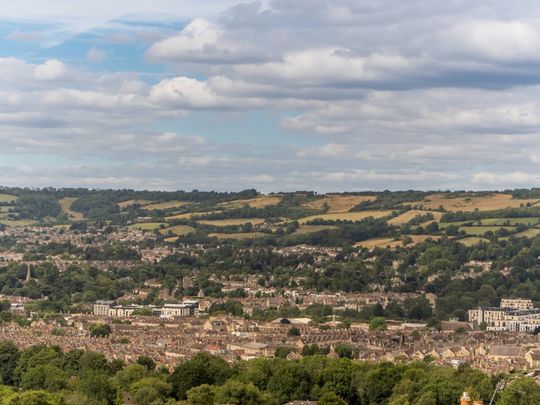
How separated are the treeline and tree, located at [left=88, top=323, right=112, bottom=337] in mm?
31732

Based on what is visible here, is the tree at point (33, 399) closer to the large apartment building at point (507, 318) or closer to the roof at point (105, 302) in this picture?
the large apartment building at point (507, 318)

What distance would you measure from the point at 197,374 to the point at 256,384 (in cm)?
352

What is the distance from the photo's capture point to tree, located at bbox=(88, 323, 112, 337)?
121062 millimetres

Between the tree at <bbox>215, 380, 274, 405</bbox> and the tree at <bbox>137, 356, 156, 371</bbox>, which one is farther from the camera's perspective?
the tree at <bbox>137, 356, 156, 371</bbox>

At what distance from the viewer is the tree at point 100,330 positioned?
12106cm

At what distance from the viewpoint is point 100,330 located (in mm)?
122062

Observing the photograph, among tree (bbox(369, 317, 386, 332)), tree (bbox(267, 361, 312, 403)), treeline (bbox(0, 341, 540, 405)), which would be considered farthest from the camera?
tree (bbox(369, 317, 386, 332))

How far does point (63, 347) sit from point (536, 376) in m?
36.6

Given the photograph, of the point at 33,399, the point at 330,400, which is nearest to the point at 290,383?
the point at 330,400

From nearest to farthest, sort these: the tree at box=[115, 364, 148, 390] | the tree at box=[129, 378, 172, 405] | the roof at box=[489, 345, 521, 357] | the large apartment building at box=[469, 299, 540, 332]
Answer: the tree at box=[129, 378, 172, 405] → the tree at box=[115, 364, 148, 390] → the roof at box=[489, 345, 521, 357] → the large apartment building at box=[469, 299, 540, 332]

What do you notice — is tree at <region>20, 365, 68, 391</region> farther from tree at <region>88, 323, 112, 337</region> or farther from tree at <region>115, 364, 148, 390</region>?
tree at <region>88, 323, 112, 337</region>

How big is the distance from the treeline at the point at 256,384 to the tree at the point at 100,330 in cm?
3173

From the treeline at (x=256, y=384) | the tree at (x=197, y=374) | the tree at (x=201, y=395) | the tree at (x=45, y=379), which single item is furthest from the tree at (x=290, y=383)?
the tree at (x=45, y=379)

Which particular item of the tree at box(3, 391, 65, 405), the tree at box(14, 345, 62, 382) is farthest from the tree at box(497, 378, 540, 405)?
the tree at box(14, 345, 62, 382)
